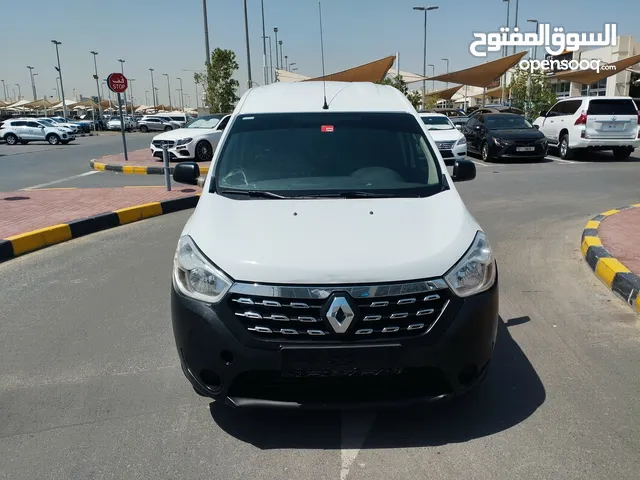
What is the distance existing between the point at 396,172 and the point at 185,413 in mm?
2092

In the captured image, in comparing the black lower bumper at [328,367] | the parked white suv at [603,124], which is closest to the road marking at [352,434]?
the black lower bumper at [328,367]

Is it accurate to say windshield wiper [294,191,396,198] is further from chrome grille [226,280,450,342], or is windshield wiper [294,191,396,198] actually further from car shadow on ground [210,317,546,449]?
car shadow on ground [210,317,546,449]

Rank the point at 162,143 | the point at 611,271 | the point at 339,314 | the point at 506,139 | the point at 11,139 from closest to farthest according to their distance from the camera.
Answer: the point at 339,314, the point at 611,271, the point at 506,139, the point at 162,143, the point at 11,139

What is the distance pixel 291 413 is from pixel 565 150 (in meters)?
16.6

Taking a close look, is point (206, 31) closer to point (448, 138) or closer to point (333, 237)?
point (448, 138)

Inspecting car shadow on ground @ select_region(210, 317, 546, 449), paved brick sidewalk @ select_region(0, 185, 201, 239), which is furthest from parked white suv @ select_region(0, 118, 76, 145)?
car shadow on ground @ select_region(210, 317, 546, 449)

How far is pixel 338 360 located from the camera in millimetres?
2592

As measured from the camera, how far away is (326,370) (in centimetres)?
261

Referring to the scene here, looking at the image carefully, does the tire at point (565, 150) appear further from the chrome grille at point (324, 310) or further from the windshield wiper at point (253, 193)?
the chrome grille at point (324, 310)

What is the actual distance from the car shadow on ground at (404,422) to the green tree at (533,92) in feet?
117

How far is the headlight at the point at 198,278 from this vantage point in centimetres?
270

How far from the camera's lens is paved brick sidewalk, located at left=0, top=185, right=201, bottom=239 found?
8172 mm

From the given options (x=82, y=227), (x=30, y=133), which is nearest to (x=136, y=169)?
(x=82, y=227)

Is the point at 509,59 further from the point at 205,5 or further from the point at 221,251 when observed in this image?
the point at 221,251
